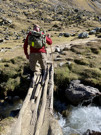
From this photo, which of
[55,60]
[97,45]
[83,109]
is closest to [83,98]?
[83,109]

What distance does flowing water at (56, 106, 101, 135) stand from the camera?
23.0 ft

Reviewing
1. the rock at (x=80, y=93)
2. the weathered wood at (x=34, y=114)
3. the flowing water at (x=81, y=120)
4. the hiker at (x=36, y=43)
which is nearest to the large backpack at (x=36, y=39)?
the hiker at (x=36, y=43)

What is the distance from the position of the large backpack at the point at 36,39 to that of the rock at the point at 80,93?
373 cm

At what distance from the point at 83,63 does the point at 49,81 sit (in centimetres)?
430

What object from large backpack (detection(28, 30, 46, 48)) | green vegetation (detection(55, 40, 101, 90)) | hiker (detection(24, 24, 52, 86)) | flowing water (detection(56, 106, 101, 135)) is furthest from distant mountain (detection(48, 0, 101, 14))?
flowing water (detection(56, 106, 101, 135))

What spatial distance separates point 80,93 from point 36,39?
14.1 feet

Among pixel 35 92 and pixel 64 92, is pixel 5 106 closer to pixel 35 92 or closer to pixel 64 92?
pixel 35 92

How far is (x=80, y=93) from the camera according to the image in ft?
27.6

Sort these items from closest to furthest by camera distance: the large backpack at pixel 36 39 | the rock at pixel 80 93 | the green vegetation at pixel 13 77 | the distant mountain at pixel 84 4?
the large backpack at pixel 36 39
the rock at pixel 80 93
the green vegetation at pixel 13 77
the distant mountain at pixel 84 4

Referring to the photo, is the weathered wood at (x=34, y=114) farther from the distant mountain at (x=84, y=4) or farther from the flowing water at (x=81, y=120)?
the distant mountain at (x=84, y=4)

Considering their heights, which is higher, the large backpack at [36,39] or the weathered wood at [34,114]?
the large backpack at [36,39]

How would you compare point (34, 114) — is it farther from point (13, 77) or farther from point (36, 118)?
point (13, 77)

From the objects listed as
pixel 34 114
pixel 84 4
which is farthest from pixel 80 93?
pixel 84 4

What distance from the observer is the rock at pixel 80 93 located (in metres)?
8.29
